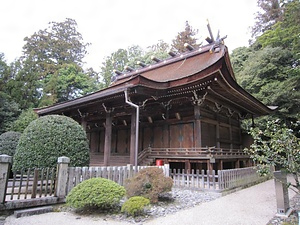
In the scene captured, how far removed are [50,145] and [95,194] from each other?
2.37 m

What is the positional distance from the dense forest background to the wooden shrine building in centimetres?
347

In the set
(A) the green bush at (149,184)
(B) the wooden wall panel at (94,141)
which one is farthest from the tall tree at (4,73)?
(A) the green bush at (149,184)

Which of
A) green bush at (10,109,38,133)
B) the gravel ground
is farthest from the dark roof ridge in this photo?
the gravel ground

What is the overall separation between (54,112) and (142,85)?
7.57 m

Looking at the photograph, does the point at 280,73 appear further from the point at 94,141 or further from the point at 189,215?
the point at 189,215

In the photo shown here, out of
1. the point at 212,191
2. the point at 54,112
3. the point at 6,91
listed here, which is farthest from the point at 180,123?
the point at 6,91

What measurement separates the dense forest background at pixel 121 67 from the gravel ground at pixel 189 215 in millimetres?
2259

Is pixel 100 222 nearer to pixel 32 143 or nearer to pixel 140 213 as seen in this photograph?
pixel 140 213

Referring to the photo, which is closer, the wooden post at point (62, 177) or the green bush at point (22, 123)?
the wooden post at point (62, 177)

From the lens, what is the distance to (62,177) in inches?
212


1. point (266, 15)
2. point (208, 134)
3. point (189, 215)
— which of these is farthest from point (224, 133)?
point (266, 15)

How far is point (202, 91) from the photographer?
32.0 feet

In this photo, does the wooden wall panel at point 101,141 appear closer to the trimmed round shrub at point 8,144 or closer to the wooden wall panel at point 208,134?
the trimmed round shrub at point 8,144

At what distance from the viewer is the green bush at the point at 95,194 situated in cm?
454
